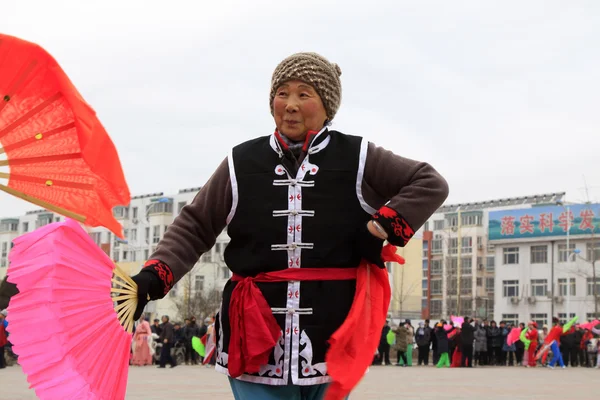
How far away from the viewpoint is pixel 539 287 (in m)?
76.8

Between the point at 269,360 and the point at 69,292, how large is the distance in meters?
0.84

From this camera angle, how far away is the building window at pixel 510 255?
76875mm

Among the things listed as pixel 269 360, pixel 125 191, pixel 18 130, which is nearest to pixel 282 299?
pixel 269 360

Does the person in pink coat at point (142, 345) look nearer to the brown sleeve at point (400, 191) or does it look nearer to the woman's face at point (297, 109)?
the woman's face at point (297, 109)

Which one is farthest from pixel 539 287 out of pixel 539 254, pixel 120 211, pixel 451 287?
pixel 120 211

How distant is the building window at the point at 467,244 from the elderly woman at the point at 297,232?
295ft

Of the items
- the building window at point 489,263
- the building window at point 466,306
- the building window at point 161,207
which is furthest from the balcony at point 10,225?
the building window at point 466,306

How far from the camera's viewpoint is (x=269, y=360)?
3719 mm

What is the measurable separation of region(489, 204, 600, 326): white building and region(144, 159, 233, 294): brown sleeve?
67.5 metres

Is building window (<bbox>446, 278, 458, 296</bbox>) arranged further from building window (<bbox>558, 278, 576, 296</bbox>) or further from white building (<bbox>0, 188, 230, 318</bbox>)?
white building (<bbox>0, 188, 230, 318</bbox>)

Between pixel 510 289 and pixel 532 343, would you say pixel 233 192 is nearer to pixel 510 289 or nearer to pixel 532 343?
pixel 532 343

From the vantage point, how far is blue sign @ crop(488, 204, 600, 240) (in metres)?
69.4

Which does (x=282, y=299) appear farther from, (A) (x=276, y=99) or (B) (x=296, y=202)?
(A) (x=276, y=99)

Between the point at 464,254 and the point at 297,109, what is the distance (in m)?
90.2
